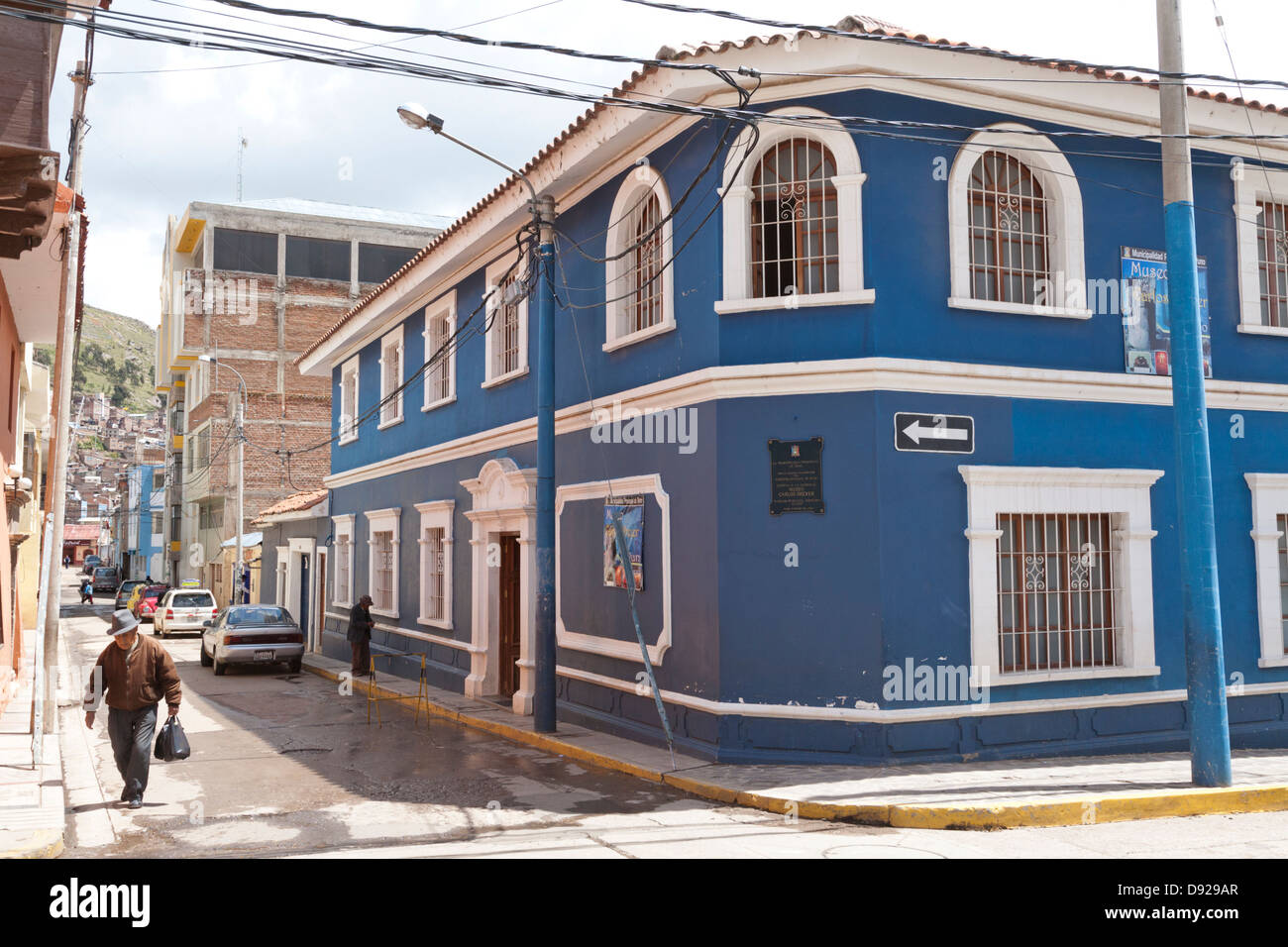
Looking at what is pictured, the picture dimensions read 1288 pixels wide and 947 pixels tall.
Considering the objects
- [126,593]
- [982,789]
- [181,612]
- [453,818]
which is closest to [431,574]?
[453,818]

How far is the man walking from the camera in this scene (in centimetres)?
916

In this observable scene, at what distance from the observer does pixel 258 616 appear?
22.6 meters

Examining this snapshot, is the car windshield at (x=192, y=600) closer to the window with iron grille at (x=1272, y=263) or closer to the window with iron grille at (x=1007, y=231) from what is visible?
the window with iron grille at (x=1007, y=231)

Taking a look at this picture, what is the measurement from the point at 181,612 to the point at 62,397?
913 inches

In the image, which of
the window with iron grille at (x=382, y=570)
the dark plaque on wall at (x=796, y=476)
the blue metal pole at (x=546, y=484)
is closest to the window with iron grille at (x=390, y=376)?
the window with iron grille at (x=382, y=570)

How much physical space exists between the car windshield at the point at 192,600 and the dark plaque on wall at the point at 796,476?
93.9ft

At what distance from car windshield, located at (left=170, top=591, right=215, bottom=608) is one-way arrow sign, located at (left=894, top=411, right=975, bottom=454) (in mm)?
29500

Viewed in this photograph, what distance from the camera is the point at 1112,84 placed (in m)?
10.9

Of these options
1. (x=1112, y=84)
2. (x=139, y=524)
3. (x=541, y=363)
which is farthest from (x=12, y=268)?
(x=139, y=524)

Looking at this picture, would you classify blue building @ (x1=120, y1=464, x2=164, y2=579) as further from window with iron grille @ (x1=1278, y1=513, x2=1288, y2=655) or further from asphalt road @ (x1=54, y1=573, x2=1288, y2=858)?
window with iron grille @ (x1=1278, y1=513, x2=1288, y2=655)

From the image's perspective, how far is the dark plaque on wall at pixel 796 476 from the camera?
10203 millimetres

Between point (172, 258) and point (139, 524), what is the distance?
3282cm

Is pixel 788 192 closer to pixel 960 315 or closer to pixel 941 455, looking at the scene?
pixel 960 315

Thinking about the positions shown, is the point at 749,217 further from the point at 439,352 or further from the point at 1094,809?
the point at 439,352
